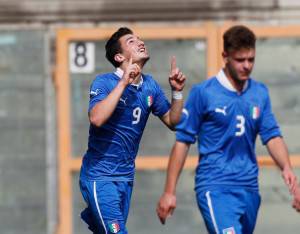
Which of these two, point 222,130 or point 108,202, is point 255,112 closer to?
point 222,130

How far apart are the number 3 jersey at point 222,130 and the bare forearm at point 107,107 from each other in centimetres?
54

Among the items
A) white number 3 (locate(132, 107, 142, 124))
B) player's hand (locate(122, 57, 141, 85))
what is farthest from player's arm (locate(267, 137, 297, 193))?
white number 3 (locate(132, 107, 142, 124))

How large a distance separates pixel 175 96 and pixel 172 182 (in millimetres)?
998

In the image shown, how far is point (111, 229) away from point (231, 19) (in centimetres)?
385

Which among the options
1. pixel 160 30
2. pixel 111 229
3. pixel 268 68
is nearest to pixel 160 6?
pixel 160 30

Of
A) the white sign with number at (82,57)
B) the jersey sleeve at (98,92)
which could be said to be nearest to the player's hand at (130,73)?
the jersey sleeve at (98,92)

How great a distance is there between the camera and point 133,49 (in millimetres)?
7941

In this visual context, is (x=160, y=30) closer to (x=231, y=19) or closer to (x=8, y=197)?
(x=231, y=19)

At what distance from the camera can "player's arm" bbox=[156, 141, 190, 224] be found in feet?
22.8

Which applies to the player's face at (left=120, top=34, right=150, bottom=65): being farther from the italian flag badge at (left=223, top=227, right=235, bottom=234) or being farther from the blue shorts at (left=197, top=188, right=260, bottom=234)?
the italian flag badge at (left=223, top=227, right=235, bottom=234)

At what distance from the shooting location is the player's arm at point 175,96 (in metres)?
7.58

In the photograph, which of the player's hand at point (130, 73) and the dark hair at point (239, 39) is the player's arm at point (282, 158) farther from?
the player's hand at point (130, 73)

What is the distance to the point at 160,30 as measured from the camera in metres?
11.3

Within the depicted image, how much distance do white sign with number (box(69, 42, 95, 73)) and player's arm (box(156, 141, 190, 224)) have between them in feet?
14.2
